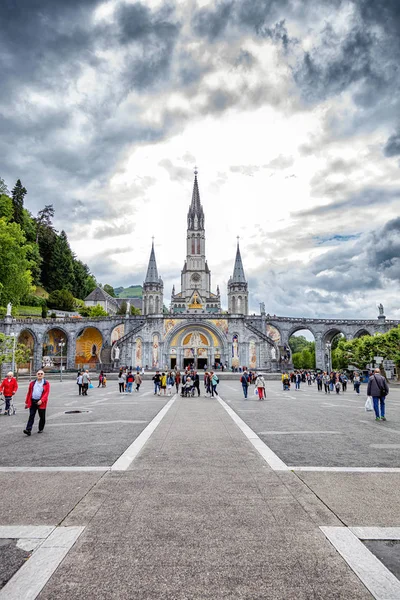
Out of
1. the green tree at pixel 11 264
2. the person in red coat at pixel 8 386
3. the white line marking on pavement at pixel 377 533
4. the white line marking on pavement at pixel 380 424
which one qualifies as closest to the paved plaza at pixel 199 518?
the white line marking on pavement at pixel 377 533

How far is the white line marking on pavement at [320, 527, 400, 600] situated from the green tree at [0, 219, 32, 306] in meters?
39.8

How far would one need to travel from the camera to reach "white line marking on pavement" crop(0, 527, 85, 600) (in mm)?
2828

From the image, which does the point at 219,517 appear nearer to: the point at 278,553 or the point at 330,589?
the point at 278,553

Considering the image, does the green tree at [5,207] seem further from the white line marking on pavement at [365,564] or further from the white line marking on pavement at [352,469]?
the white line marking on pavement at [365,564]

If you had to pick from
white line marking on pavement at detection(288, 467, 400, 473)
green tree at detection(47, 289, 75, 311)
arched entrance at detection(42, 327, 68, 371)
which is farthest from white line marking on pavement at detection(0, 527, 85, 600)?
green tree at detection(47, 289, 75, 311)

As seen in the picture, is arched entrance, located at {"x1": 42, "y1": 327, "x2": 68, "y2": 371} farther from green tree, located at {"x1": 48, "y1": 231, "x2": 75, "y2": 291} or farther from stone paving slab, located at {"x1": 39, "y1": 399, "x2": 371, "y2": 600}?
stone paving slab, located at {"x1": 39, "y1": 399, "x2": 371, "y2": 600}

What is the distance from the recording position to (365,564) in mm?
3225

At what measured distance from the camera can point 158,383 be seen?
2297 cm

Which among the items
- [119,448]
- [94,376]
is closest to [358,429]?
[119,448]

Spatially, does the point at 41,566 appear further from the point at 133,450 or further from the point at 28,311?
the point at 28,311

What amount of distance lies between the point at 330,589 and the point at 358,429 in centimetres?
804

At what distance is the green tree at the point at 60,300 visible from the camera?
68562 millimetres

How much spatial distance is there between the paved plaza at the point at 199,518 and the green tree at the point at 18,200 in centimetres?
6884

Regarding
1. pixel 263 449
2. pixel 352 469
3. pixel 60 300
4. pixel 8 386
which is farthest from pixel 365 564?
pixel 60 300
